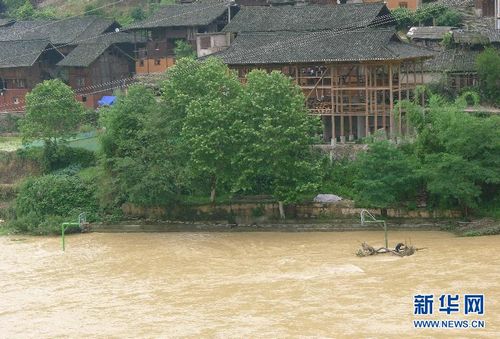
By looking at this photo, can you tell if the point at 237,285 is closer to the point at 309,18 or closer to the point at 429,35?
the point at 309,18

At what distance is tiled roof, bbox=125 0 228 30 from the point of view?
43688 millimetres

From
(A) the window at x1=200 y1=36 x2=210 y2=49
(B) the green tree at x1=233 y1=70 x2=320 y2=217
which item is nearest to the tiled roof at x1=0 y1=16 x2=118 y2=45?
(A) the window at x1=200 y1=36 x2=210 y2=49

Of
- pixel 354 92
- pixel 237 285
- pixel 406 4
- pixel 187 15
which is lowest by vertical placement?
pixel 237 285

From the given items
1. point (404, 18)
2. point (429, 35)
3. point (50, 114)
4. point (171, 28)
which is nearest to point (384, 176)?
point (429, 35)

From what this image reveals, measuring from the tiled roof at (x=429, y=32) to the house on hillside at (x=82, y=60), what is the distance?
14347 millimetres

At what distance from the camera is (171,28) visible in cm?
4472

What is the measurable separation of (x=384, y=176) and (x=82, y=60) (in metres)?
20.2

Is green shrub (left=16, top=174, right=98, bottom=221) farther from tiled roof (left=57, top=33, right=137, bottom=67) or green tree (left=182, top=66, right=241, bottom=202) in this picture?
tiled roof (left=57, top=33, right=137, bottom=67)

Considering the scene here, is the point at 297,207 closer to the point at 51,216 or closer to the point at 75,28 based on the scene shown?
the point at 51,216

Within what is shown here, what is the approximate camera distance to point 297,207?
3123 cm

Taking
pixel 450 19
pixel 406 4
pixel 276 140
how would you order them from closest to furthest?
1. pixel 276 140
2. pixel 450 19
3. pixel 406 4

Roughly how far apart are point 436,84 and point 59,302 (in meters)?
19.4

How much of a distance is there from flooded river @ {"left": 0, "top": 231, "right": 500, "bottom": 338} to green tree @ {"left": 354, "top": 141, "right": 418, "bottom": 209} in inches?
53.0

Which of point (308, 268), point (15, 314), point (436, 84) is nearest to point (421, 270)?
point (308, 268)
